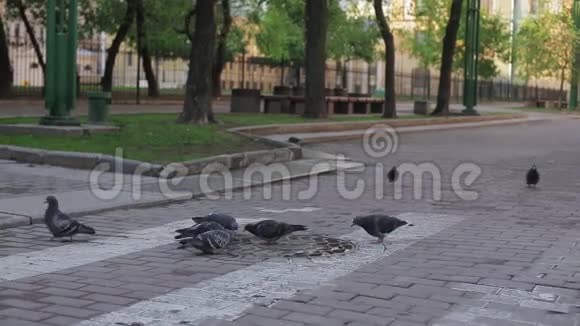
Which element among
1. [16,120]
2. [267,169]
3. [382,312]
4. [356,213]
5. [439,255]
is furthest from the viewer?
[16,120]

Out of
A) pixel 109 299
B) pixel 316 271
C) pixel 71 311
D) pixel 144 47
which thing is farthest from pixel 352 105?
pixel 71 311

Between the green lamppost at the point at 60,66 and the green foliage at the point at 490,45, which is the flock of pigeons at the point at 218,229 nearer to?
the green lamppost at the point at 60,66

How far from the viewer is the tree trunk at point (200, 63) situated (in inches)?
760

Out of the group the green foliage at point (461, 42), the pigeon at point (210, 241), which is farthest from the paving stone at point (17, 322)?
the green foliage at point (461, 42)

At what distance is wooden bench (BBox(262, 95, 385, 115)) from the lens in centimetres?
3003

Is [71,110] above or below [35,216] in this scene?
above

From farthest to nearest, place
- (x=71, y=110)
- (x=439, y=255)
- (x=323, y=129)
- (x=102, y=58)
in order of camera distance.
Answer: (x=102, y=58) → (x=323, y=129) → (x=71, y=110) → (x=439, y=255)

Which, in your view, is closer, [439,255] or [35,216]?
[439,255]

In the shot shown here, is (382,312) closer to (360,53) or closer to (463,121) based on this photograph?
(463,121)

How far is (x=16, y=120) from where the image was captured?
19.5m

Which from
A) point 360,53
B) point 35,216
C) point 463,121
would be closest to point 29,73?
point 360,53

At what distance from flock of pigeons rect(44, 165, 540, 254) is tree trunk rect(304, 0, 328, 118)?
701 inches

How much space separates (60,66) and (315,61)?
10533 mm

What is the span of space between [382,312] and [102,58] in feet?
232
